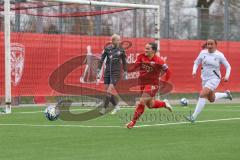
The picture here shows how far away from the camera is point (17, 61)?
82.7 ft

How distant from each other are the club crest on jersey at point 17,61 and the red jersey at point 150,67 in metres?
9.41

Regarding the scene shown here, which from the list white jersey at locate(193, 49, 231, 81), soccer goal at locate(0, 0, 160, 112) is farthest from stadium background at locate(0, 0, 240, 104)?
white jersey at locate(193, 49, 231, 81)

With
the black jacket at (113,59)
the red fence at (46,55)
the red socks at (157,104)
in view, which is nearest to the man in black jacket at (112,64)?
the black jacket at (113,59)

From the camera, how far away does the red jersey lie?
1609cm

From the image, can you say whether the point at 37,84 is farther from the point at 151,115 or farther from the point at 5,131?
the point at 5,131

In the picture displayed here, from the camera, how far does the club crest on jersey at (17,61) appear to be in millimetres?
24938

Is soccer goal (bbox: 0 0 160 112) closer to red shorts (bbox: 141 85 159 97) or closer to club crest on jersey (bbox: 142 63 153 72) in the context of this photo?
club crest on jersey (bbox: 142 63 153 72)

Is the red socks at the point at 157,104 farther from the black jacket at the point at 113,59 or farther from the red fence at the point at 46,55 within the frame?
the red fence at the point at 46,55

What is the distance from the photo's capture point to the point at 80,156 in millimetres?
10695

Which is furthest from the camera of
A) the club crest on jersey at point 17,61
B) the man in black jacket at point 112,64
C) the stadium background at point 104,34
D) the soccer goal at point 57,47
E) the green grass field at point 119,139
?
the stadium background at point 104,34

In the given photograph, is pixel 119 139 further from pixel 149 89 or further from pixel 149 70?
pixel 149 70

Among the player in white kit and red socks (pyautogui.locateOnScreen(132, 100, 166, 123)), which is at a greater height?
the player in white kit

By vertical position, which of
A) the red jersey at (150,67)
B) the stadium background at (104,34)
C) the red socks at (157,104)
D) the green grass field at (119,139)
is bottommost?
the green grass field at (119,139)

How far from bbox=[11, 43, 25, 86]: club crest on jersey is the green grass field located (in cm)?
599
